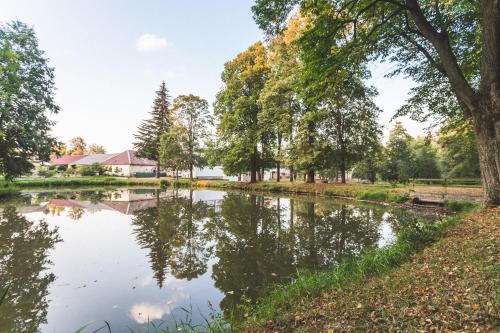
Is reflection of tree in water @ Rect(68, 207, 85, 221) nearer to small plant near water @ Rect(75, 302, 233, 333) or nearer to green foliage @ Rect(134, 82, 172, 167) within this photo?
small plant near water @ Rect(75, 302, 233, 333)

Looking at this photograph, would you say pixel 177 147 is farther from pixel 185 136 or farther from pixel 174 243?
pixel 174 243

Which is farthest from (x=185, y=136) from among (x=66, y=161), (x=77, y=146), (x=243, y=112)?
(x=77, y=146)

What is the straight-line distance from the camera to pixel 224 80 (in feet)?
112

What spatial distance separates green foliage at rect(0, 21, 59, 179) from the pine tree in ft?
76.1

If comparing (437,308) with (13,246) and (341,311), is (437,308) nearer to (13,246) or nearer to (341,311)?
(341,311)

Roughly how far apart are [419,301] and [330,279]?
1.92 metres

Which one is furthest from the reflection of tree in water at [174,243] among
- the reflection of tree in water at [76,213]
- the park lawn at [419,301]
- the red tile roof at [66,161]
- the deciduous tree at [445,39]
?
the red tile roof at [66,161]

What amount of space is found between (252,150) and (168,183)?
16.9m

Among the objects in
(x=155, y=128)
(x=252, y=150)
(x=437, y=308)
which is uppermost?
(x=155, y=128)

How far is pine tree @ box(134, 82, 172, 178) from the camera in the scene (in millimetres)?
48875

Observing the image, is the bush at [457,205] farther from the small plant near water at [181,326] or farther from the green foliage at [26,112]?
the green foliage at [26,112]

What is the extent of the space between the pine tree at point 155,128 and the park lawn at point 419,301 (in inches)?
1867

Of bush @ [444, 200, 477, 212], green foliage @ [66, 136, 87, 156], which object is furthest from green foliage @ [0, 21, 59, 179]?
green foliage @ [66, 136, 87, 156]

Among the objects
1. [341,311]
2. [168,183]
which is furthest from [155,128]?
[341,311]
